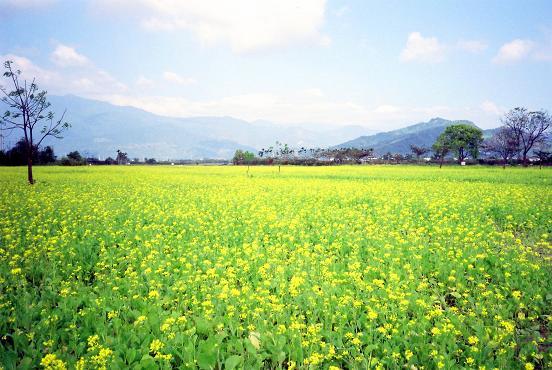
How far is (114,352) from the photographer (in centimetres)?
405

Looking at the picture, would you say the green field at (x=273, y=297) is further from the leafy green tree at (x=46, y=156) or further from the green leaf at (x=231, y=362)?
the leafy green tree at (x=46, y=156)

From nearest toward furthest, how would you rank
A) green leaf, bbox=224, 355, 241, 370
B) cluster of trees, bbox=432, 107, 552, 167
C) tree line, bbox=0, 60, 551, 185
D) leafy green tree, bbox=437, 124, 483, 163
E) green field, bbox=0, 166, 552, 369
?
green leaf, bbox=224, 355, 241, 370 < green field, bbox=0, 166, 552, 369 < tree line, bbox=0, 60, 551, 185 < cluster of trees, bbox=432, 107, 552, 167 < leafy green tree, bbox=437, 124, 483, 163

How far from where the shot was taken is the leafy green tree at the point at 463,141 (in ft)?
347

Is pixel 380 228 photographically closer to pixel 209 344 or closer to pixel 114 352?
pixel 209 344

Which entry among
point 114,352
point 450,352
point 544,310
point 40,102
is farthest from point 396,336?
point 40,102

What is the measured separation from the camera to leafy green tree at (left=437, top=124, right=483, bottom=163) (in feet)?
347

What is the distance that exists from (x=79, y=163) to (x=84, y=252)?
8801 centimetres

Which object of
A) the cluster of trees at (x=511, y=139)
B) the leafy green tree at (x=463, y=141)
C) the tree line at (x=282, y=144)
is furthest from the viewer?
the leafy green tree at (x=463, y=141)

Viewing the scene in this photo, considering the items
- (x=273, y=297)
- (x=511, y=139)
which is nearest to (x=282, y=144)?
(x=511, y=139)

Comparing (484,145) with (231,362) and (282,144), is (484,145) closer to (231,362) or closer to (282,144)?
(282,144)

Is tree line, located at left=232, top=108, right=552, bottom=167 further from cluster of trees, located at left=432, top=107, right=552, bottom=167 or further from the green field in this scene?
the green field

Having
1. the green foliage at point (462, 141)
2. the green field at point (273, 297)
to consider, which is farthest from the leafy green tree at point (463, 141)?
the green field at point (273, 297)

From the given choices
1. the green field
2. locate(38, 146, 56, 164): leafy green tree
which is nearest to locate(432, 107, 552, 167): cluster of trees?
the green field

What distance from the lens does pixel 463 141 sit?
10481 centimetres
